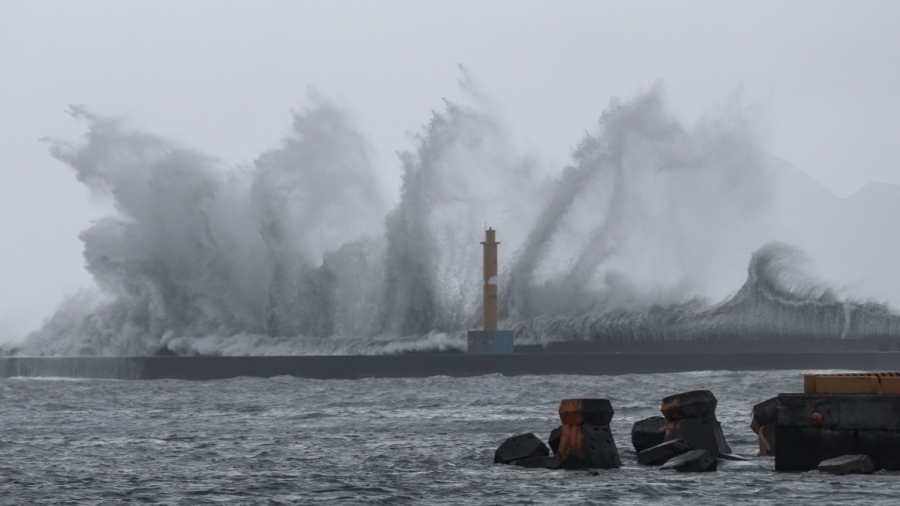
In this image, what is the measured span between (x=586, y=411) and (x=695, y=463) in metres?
1.28

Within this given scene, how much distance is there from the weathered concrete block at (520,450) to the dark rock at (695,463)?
1598 millimetres

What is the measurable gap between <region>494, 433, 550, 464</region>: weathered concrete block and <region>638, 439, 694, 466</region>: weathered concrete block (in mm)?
1159

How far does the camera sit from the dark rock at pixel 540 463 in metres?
14.5

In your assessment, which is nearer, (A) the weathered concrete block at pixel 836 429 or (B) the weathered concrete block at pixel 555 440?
(A) the weathered concrete block at pixel 836 429

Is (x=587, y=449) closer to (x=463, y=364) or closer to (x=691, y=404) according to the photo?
(x=691, y=404)

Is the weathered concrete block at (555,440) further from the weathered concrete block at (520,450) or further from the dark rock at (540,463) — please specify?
the dark rock at (540,463)

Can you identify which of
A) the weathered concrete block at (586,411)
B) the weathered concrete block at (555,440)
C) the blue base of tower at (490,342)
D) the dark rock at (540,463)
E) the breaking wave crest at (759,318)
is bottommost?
the dark rock at (540,463)

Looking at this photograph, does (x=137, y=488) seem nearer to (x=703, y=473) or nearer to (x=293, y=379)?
(x=703, y=473)

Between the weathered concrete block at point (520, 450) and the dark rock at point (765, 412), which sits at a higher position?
the dark rock at point (765, 412)

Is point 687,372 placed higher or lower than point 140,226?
lower

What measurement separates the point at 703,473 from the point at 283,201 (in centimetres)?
3775

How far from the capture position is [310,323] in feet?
169

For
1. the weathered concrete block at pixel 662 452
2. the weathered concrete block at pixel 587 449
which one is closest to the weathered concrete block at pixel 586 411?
the weathered concrete block at pixel 587 449

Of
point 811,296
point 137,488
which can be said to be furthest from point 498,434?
point 811,296
